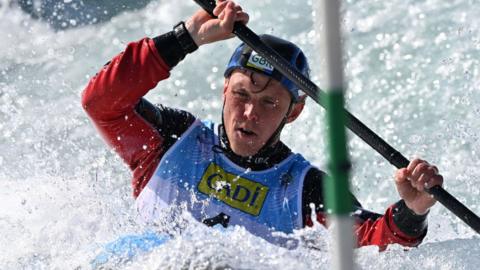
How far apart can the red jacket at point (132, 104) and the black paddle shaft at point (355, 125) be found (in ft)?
0.66

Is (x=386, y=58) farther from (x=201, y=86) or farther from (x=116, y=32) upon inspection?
(x=116, y=32)

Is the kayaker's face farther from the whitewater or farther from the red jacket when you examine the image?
the whitewater

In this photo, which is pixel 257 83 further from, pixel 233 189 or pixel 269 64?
pixel 233 189

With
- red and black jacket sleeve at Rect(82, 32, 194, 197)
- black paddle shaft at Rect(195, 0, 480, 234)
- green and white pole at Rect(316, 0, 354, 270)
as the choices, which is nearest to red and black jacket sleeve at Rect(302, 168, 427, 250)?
black paddle shaft at Rect(195, 0, 480, 234)

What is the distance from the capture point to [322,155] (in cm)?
621

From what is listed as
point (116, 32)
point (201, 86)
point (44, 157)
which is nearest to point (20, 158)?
point (44, 157)

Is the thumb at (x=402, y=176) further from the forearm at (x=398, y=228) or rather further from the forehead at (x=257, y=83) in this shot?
the forehead at (x=257, y=83)

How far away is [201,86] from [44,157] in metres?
1.44

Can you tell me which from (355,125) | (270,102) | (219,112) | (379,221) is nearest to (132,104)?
(270,102)

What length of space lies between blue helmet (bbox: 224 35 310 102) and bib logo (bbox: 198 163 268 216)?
0.37 meters

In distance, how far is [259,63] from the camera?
11.9 feet

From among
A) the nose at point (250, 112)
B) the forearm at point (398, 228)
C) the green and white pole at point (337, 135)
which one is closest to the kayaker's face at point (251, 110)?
the nose at point (250, 112)

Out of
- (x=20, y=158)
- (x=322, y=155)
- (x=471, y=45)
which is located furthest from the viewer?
(x=471, y=45)

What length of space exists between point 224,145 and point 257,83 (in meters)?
0.28
